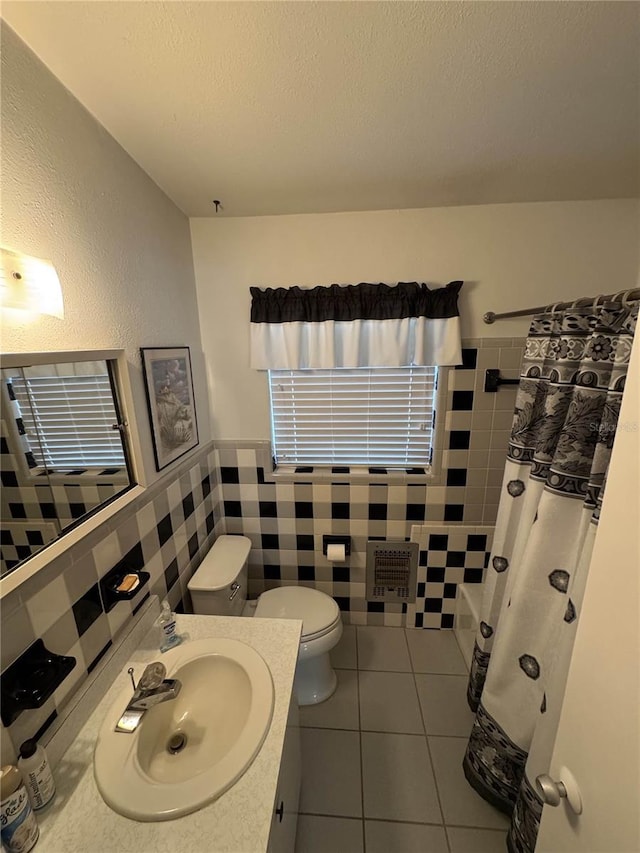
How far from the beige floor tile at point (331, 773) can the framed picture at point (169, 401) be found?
1.38 metres

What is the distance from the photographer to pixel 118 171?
40.7 inches

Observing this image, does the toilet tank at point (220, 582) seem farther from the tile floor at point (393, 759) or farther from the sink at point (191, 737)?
the tile floor at point (393, 759)

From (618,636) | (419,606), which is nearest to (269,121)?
(618,636)

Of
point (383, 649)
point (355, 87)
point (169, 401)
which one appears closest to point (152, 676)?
point (169, 401)

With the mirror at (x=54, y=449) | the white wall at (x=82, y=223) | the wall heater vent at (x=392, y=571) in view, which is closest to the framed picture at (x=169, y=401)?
the white wall at (x=82, y=223)

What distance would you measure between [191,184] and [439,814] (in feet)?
8.45

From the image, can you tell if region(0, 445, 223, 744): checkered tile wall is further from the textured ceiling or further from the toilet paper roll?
the textured ceiling

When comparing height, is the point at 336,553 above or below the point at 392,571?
above

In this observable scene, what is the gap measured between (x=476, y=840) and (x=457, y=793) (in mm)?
124

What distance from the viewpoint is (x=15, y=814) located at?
0.60 meters

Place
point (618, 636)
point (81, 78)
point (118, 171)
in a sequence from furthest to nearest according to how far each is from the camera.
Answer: point (118, 171), point (81, 78), point (618, 636)

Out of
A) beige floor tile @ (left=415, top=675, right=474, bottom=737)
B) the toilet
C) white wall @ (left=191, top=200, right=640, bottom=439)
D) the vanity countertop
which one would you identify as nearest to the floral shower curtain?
beige floor tile @ (left=415, top=675, right=474, bottom=737)

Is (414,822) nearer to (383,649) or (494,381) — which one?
(383,649)

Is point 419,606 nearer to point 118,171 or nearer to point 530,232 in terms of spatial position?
point 530,232
